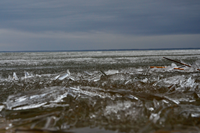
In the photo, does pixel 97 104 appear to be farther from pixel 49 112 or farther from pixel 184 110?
pixel 184 110

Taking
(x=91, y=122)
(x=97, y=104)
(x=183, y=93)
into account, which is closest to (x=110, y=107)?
(x=97, y=104)

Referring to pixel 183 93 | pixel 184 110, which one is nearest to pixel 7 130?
pixel 184 110

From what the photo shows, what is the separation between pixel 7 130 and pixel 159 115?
3810 mm

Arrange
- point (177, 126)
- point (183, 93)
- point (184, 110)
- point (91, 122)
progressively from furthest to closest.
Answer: point (183, 93) < point (184, 110) < point (91, 122) < point (177, 126)

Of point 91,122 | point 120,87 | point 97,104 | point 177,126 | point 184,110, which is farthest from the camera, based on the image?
point 120,87

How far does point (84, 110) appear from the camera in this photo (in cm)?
562

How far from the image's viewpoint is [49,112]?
Answer: 552 centimetres

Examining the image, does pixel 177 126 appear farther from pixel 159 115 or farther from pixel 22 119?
pixel 22 119

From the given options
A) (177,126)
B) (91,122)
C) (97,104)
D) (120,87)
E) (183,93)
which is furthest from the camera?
(120,87)

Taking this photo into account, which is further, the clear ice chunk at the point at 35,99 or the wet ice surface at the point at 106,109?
the clear ice chunk at the point at 35,99

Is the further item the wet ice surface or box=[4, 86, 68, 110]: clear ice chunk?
box=[4, 86, 68, 110]: clear ice chunk

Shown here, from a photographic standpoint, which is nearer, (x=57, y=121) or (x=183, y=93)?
(x=57, y=121)

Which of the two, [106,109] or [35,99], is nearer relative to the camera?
[106,109]

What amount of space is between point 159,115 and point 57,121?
2.67 meters
